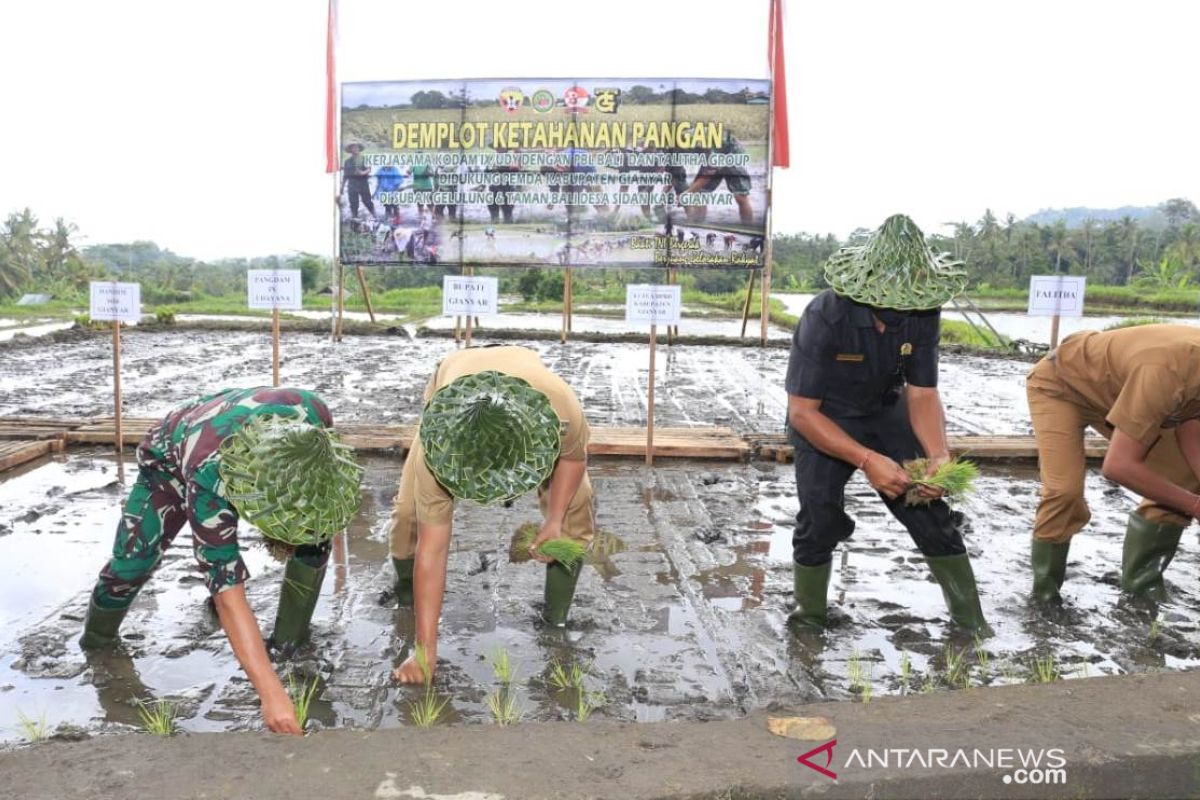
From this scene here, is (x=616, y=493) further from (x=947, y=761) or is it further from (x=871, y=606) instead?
(x=947, y=761)

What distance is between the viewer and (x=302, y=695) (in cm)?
315

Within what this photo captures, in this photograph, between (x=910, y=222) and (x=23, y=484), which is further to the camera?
(x=23, y=484)

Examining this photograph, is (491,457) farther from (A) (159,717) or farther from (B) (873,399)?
(B) (873,399)

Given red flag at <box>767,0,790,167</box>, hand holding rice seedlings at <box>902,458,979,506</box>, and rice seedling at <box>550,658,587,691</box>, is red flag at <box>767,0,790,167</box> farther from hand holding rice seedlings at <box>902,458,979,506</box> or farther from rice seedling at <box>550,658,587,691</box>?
rice seedling at <box>550,658,587,691</box>

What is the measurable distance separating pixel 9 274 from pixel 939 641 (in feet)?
113

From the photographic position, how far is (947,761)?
8.59 ft

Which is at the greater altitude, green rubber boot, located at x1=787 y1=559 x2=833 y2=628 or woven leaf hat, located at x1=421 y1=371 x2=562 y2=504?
woven leaf hat, located at x1=421 y1=371 x2=562 y2=504

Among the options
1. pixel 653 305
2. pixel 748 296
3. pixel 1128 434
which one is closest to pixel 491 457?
pixel 1128 434

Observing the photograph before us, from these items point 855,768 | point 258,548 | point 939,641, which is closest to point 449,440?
point 855,768

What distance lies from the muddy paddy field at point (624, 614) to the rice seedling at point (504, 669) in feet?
0.13

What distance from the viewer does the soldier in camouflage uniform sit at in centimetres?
273

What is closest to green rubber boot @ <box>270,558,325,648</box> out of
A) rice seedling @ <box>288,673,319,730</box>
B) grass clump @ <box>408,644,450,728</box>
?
rice seedling @ <box>288,673,319,730</box>

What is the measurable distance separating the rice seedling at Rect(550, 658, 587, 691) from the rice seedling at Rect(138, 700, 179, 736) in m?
1.20

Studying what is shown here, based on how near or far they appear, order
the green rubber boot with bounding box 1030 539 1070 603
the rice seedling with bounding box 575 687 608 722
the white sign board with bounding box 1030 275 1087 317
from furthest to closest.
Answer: the white sign board with bounding box 1030 275 1087 317
the green rubber boot with bounding box 1030 539 1070 603
the rice seedling with bounding box 575 687 608 722
